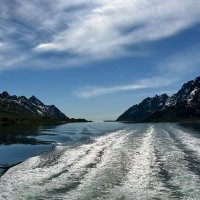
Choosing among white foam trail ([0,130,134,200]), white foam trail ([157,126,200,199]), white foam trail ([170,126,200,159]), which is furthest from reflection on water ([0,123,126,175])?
white foam trail ([170,126,200,159])

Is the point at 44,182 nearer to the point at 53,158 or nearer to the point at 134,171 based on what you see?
the point at 134,171

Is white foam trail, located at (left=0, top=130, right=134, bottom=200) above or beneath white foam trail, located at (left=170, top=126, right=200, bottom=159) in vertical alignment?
→ beneath

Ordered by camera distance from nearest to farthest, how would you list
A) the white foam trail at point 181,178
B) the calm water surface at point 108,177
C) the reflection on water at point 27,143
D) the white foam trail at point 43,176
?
the white foam trail at point 181,178
the calm water surface at point 108,177
the white foam trail at point 43,176
the reflection on water at point 27,143

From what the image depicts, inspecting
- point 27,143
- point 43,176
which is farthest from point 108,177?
point 27,143

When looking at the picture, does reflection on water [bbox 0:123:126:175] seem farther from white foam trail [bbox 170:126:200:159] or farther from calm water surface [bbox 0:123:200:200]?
white foam trail [bbox 170:126:200:159]

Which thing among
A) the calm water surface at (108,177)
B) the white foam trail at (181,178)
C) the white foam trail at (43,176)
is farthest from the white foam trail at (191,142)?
the white foam trail at (43,176)

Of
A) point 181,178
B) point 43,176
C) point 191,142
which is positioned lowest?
point 181,178

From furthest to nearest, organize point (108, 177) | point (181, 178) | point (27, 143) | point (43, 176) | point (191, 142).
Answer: point (27, 143)
point (191, 142)
point (43, 176)
point (108, 177)
point (181, 178)

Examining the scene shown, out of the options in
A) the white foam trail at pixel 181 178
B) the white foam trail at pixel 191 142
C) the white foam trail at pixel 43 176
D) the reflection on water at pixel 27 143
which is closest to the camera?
the white foam trail at pixel 181 178

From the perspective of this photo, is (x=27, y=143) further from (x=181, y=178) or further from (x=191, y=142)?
(x=181, y=178)

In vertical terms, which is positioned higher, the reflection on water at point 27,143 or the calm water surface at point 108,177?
the reflection on water at point 27,143

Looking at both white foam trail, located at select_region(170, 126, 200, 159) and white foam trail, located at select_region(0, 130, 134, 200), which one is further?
white foam trail, located at select_region(170, 126, 200, 159)

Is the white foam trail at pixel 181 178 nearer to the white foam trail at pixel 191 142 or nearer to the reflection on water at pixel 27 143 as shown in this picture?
the white foam trail at pixel 191 142

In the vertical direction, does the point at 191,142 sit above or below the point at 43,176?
above
